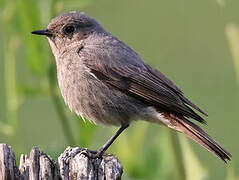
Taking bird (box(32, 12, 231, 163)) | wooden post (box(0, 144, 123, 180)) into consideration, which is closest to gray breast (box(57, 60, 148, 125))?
bird (box(32, 12, 231, 163))

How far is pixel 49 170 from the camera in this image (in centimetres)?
477

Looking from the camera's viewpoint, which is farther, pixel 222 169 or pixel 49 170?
pixel 222 169

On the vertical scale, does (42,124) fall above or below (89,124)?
above

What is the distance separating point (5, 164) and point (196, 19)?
27.6 ft

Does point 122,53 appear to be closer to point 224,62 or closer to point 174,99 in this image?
point 174,99

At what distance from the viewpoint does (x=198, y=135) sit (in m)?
6.26

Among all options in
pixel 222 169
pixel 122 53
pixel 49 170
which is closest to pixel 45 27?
pixel 122 53

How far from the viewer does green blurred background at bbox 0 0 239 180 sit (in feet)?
20.3

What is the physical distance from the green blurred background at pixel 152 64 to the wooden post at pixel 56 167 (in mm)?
984

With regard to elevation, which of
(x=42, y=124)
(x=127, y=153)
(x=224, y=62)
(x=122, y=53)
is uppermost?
(x=224, y=62)

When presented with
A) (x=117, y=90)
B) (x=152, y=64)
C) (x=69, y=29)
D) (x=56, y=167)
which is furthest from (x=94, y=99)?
(x=56, y=167)

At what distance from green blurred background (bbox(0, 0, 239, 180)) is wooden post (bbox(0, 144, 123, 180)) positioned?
98 centimetres

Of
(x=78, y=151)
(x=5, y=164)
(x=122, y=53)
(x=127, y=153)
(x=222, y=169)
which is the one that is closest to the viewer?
(x=5, y=164)

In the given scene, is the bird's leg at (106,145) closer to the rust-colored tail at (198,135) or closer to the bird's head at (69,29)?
the rust-colored tail at (198,135)
